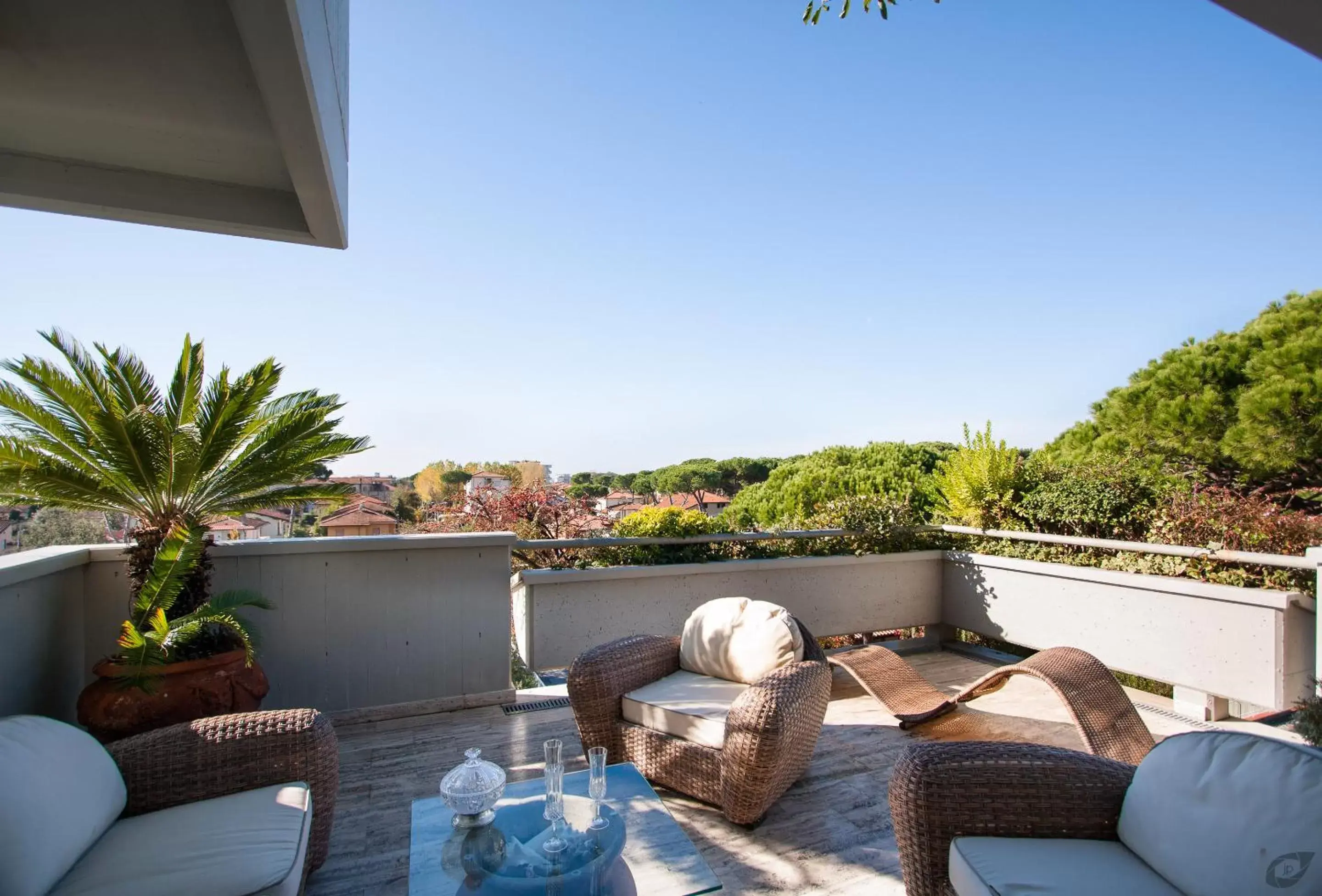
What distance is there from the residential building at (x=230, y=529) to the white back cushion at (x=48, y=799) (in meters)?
1.68

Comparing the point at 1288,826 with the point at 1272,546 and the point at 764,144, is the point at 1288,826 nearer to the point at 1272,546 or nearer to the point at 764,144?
the point at 1272,546

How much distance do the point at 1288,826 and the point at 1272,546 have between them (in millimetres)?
3355

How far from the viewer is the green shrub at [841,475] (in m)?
8.97

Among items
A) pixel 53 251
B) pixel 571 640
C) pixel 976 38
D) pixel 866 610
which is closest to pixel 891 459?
pixel 866 610

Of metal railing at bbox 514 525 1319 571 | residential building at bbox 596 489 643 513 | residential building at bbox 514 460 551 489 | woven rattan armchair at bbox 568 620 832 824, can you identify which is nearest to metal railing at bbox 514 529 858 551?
metal railing at bbox 514 525 1319 571

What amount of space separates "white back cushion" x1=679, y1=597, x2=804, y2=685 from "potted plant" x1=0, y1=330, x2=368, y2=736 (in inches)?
80.3

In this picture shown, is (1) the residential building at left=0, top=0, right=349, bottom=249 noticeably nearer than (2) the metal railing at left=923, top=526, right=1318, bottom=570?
Yes

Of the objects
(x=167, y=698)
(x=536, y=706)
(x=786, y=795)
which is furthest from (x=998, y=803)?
(x=167, y=698)

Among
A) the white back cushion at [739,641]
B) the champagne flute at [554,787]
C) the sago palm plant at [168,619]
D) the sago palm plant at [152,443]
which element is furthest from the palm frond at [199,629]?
the white back cushion at [739,641]

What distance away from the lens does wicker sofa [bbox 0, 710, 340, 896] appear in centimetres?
158

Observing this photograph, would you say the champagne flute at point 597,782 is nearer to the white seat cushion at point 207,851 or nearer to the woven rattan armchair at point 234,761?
the white seat cushion at point 207,851

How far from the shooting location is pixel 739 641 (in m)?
3.20

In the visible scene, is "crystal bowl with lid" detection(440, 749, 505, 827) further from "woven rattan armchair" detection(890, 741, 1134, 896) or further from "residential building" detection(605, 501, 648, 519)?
"residential building" detection(605, 501, 648, 519)

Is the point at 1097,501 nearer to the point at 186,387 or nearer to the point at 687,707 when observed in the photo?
the point at 687,707
